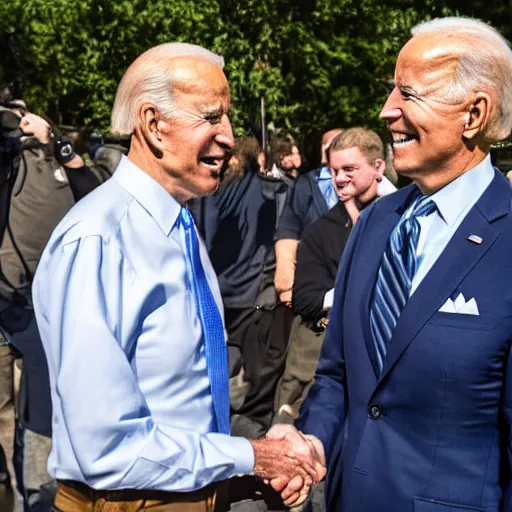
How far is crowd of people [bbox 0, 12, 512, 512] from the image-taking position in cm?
261

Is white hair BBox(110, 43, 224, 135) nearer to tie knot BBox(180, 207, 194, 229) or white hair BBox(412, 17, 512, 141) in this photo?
tie knot BBox(180, 207, 194, 229)

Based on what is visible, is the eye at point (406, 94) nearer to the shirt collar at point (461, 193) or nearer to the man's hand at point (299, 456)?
the shirt collar at point (461, 193)

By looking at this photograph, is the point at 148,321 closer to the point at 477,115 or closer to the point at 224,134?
the point at 224,134

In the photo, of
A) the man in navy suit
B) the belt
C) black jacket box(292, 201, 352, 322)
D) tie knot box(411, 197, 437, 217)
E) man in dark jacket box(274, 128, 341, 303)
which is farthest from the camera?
man in dark jacket box(274, 128, 341, 303)

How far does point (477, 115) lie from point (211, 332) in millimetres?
835

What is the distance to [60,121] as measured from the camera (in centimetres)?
3772

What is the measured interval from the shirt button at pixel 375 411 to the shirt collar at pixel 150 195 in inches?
26.2

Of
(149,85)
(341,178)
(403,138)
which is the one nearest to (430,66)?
(403,138)

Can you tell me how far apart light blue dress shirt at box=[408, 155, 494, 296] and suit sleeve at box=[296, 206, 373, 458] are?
265mm

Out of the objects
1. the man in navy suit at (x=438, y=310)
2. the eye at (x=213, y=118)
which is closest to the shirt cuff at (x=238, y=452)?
the man in navy suit at (x=438, y=310)

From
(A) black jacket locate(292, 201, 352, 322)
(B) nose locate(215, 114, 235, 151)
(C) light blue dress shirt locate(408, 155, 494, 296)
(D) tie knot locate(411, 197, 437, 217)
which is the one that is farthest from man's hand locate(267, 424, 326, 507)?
(A) black jacket locate(292, 201, 352, 322)

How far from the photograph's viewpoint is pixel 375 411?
2.93 metres

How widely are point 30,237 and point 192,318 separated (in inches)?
152

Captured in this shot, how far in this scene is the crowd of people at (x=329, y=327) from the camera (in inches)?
103
